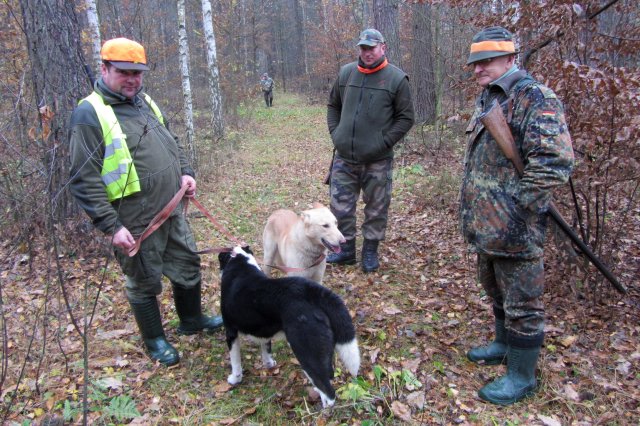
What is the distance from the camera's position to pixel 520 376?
3232mm

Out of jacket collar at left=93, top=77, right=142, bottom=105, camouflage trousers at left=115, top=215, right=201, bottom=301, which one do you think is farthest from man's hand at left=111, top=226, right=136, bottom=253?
jacket collar at left=93, top=77, right=142, bottom=105

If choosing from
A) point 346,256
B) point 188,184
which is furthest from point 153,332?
point 346,256

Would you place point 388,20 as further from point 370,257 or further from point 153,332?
point 153,332

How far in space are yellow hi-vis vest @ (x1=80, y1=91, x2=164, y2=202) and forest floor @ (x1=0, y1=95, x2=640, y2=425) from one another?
25.1 inches

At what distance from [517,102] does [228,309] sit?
2786 mm

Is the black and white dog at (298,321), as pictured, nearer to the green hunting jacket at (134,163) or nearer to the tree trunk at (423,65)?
the green hunting jacket at (134,163)

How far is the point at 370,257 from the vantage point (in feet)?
18.5

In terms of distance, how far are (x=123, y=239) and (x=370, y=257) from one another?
3.36m

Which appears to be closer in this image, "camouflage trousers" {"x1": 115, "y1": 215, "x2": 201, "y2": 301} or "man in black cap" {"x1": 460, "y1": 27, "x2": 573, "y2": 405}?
"man in black cap" {"x1": 460, "y1": 27, "x2": 573, "y2": 405}

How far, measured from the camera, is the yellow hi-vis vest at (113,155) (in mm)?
3119

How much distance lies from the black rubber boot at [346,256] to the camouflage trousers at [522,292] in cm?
271

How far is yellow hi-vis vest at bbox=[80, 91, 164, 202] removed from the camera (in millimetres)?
3119

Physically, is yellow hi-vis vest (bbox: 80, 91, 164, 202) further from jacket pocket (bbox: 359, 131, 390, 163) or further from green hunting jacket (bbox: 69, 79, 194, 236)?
jacket pocket (bbox: 359, 131, 390, 163)

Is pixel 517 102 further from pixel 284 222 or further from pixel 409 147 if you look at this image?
pixel 409 147
